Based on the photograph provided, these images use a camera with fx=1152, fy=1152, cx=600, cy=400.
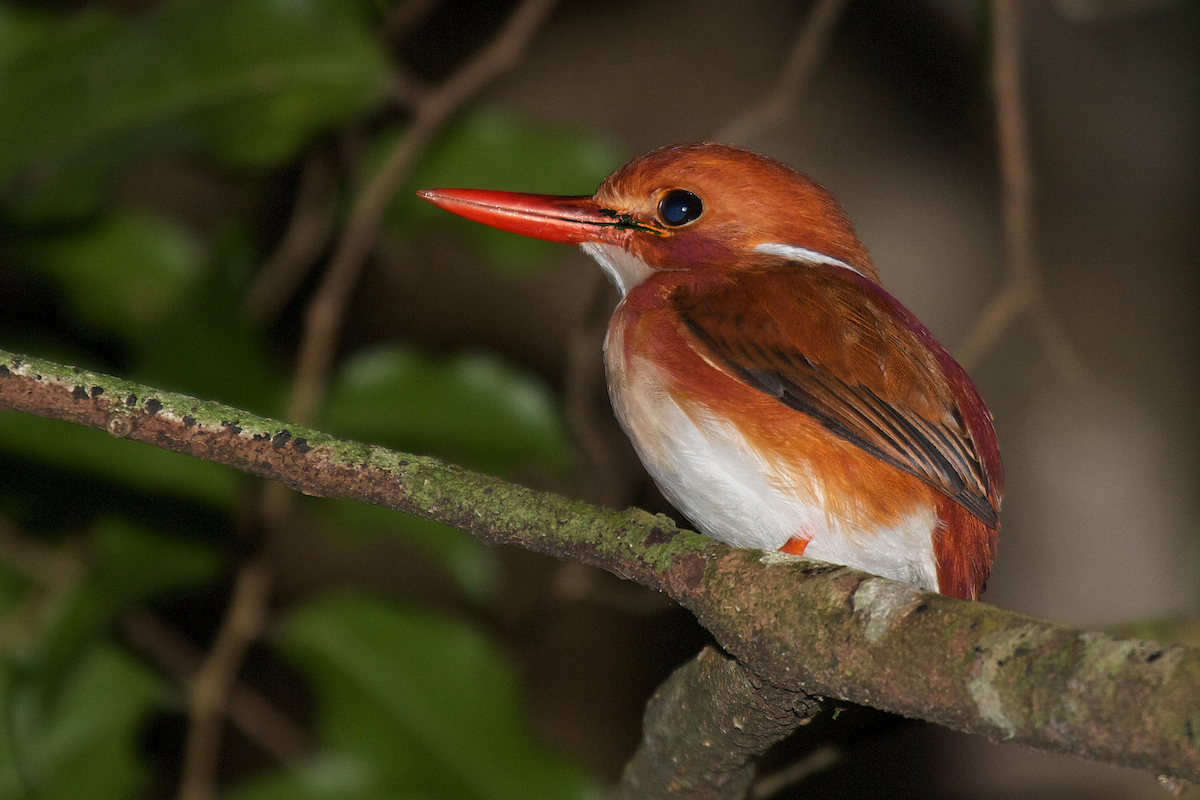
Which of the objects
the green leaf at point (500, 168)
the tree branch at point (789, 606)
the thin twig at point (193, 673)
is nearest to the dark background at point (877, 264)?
the green leaf at point (500, 168)

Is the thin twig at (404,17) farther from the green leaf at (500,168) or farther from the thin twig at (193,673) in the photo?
the thin twig at (193,673)

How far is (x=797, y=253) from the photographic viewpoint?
5.98 feet

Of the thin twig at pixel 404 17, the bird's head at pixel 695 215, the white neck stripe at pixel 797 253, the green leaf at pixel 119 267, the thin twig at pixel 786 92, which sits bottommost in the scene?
the white neck stripe at pixel 797 253

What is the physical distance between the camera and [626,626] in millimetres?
3977

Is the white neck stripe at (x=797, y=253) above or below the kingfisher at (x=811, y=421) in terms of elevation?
above

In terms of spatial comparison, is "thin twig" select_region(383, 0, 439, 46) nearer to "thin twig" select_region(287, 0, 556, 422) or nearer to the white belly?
"thin twig" select_region(287, 0, 556, 422)

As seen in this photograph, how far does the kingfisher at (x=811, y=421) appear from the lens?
148 centimetres

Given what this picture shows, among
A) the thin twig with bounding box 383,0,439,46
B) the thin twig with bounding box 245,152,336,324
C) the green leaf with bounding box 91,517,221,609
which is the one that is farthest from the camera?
the thin twig with bounding box 383,0,439,46

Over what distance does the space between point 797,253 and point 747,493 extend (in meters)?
0.50

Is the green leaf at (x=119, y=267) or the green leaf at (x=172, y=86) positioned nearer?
the green leaf at (x=172, y=86)

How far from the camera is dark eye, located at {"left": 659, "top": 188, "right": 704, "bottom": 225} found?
5.96 ft

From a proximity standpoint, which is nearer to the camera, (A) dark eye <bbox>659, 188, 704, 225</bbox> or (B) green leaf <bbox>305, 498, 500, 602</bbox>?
(A) dark eye <bbox>659, 188, 704, 225</bbox>

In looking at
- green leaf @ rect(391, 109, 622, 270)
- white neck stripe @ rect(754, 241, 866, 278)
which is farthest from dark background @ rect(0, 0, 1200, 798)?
white neck stripe @ rect(754, 241, 866, 278)

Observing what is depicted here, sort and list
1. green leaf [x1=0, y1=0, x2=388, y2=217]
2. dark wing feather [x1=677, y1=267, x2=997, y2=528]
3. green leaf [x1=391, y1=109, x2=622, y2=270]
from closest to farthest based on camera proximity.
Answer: dark wing feather [x1=677, y1=267, x2=997, y2=528] → green leaf [x1=0, y1=0, x2=388, y2=217] → green leaf [x1=391, y1=109, x2=622, y2=270]
